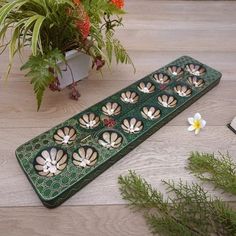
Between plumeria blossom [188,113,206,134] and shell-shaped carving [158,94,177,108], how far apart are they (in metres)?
0.06

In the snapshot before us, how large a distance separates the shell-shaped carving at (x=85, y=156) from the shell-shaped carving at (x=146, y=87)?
220 millimetres

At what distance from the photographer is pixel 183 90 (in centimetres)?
69

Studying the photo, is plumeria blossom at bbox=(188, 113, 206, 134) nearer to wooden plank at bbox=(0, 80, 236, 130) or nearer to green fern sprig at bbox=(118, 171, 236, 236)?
wooden plank at bbox=(0, 80, 236, 130)

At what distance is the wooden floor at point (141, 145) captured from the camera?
0.47 metres

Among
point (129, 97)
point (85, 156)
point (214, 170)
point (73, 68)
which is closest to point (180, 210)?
point (214, 170)

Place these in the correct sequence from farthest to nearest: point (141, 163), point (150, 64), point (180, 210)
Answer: point (150, 64) < point (141, 163) < point (180, 210)

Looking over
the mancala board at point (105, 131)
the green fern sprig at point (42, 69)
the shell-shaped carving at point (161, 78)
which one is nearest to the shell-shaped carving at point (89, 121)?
the mancala board at point (105, 131)

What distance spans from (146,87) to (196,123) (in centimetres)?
15

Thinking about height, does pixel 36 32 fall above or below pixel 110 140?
above

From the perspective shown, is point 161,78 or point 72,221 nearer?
point 72,221

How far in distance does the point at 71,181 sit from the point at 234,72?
0.57m

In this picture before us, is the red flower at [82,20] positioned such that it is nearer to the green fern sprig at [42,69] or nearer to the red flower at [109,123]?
the green fern sprig at [42,69]

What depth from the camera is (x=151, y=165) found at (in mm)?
555

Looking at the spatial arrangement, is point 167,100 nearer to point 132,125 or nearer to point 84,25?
point 132,125
